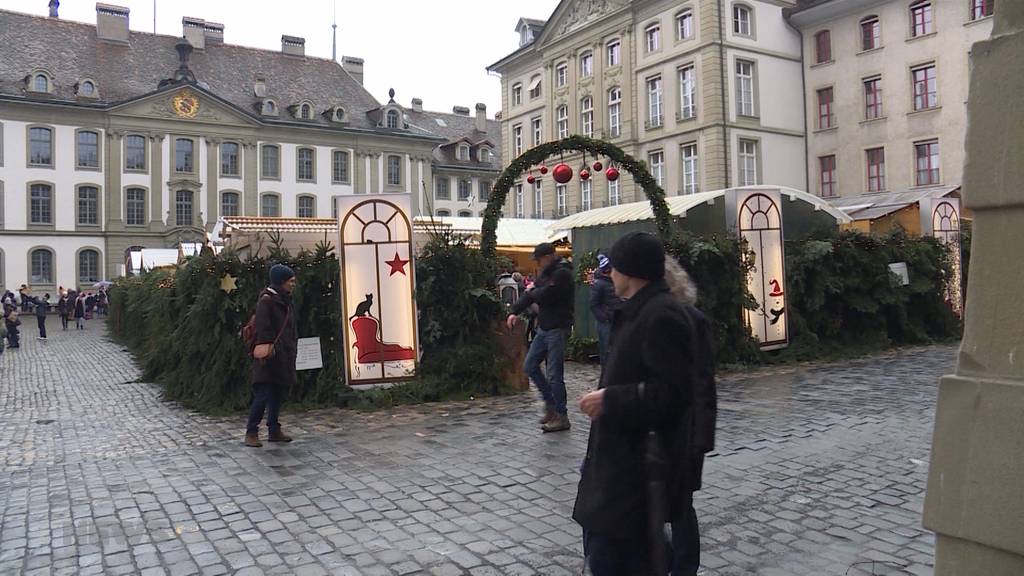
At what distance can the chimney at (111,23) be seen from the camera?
49812 mm

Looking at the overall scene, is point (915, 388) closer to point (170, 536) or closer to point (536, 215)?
point (170, 536)

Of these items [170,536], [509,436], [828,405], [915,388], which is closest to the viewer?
[170,536]

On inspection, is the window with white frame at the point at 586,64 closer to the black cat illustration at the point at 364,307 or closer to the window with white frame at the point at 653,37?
the window with white frame at the point at 653,37

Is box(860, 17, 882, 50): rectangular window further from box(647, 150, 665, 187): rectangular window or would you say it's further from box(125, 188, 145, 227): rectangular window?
box(125, 188, 145, 227): rectangular window

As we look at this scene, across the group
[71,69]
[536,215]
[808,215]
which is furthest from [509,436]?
[71,69]

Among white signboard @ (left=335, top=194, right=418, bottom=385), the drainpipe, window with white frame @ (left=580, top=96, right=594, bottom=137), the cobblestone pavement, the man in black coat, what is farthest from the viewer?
window with white frame @ (left=580, top=96, right=594, bottom=137)

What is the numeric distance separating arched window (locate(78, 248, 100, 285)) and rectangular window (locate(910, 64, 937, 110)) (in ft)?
142

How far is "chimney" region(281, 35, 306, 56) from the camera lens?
57.2 metres

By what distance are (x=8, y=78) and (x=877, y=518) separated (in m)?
51.1

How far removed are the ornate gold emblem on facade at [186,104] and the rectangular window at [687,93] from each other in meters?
29.7

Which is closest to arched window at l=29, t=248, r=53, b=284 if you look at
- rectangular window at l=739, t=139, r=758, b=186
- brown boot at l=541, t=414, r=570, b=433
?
rectangular window at l=739, t=139, r=758, b=186

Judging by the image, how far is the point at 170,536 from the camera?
183 inches

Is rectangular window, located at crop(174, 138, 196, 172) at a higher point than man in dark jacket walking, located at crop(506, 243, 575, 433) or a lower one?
higher

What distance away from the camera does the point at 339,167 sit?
2126 inches
